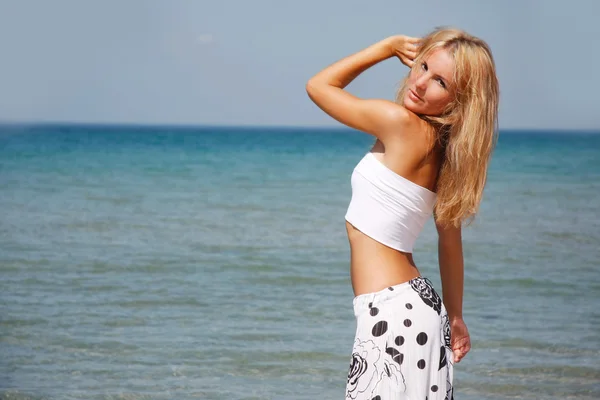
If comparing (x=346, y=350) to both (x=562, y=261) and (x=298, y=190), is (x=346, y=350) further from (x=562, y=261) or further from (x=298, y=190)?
(x=298, y=190)

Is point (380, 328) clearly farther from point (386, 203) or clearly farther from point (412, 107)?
point (412, 107)

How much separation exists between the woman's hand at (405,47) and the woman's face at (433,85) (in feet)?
0.23

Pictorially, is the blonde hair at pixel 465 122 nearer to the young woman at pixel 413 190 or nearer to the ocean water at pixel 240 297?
the young woman at pixel 413 190

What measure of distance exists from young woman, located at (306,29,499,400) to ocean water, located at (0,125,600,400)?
318cm

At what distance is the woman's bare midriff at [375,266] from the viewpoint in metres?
2.68

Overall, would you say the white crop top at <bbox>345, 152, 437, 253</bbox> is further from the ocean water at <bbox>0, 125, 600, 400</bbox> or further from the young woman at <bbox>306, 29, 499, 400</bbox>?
the ocean water at <bbox>0, 125, 600, 400</bbox>


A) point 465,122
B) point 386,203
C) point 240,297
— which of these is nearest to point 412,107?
point 465,122

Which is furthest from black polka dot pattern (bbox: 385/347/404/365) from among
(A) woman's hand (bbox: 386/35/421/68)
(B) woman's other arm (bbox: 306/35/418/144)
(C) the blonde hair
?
(A) woman's hand (bbox: 386/35/421/68)

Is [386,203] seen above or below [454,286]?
above

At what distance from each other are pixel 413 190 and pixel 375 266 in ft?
0.80

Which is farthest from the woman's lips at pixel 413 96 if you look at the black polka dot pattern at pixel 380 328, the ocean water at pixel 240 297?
the ocean water at pixel 240 297

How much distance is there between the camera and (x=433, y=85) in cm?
264

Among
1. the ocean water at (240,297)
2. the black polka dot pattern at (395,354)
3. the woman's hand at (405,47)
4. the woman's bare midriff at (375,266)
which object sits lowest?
the ocean water at (240,297)

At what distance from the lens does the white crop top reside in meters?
2.64
